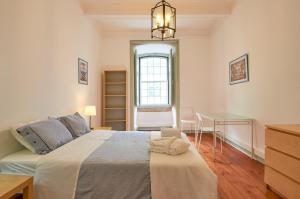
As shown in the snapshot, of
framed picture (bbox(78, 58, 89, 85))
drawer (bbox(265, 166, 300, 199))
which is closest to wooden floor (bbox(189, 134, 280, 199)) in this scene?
drawer (bbox(265, 166, 300, 199))

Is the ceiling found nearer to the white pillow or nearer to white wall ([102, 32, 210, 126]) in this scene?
white wall ([102, 32, 210, 126])

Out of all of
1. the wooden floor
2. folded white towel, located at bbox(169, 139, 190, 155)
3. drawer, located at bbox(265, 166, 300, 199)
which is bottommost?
the wooden floor

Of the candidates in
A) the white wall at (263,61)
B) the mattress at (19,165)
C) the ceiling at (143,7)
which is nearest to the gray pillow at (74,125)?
the mattress at (19,165)

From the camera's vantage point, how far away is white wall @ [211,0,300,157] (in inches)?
104

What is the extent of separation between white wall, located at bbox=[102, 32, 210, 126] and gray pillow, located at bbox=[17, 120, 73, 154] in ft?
12.5

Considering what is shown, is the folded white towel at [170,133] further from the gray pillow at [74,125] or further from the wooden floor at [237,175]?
the gray pillow at [74,125]

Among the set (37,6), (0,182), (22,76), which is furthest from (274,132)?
(37,6)

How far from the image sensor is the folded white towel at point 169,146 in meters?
2.04

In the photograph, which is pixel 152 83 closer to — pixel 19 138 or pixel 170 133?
pixel 170 133

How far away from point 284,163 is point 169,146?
3.89ft

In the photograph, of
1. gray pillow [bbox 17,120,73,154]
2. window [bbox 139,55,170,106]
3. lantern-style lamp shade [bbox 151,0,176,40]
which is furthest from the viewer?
window [bbox 139,55,170,106]

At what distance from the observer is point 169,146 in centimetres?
207

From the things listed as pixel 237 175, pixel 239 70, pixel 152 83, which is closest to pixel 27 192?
pixel 237 175

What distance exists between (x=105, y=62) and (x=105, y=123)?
1735 millimetres
